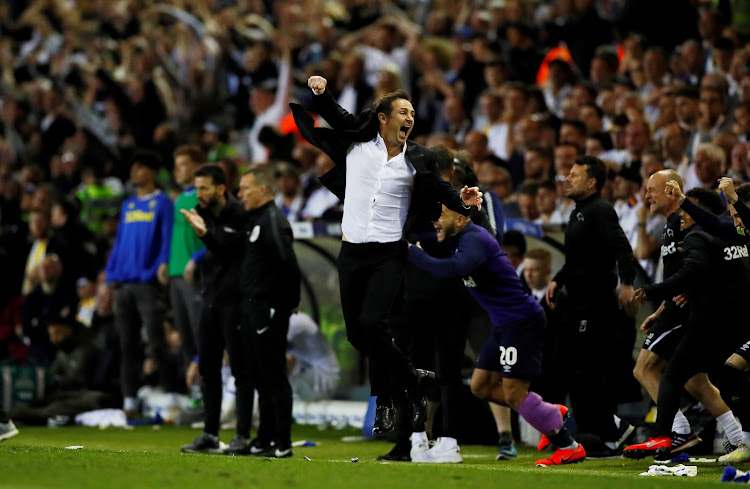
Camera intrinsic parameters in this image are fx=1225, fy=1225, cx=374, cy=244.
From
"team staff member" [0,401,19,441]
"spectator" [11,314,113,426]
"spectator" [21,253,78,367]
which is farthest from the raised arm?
"spectator" [21,253,78,367]

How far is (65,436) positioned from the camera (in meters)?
12.5

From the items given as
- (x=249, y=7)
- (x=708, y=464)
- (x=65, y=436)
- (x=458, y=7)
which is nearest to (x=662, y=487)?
(x=708, y=464)

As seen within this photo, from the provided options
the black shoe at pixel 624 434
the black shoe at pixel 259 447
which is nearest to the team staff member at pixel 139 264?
the black shoe at pixel 259 447

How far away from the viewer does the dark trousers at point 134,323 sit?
13711 millimetres

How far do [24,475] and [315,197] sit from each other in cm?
867

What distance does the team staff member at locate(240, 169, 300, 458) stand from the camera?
33.6ft

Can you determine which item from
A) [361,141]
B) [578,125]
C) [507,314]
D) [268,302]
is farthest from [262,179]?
[578,125]

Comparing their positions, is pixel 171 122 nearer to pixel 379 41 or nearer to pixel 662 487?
pixel 379 41

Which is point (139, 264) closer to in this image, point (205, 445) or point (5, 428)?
point (205, 445)

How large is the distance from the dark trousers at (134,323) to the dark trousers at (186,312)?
0.86 feet

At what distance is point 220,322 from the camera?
1067 cm

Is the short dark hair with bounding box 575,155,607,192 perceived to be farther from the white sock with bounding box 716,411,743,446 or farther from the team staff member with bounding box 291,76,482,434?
the white sock with bounding box 716,411,743,446

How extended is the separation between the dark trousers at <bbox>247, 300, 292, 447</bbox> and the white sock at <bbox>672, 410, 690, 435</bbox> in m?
3.12

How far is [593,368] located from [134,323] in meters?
5.77
